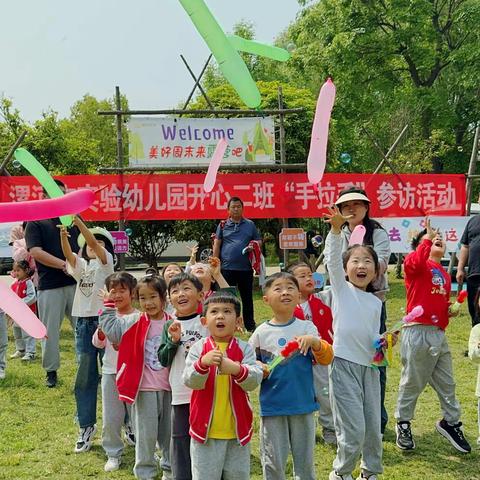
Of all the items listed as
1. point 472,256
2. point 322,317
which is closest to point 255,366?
point 322,317

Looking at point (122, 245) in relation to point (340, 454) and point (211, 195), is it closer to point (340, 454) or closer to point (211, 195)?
point (211, 195)

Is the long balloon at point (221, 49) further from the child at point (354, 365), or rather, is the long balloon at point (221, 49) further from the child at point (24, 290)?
the child at point (24, 290)

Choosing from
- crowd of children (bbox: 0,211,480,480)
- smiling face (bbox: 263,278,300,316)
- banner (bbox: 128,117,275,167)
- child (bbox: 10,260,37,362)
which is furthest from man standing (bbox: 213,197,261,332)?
smiling face (bbox: 263,278,300,316)

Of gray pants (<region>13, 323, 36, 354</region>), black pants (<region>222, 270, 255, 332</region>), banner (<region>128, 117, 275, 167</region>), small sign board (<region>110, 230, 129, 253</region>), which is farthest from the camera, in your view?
banner (<region>128, 117, 275, 167</region>)

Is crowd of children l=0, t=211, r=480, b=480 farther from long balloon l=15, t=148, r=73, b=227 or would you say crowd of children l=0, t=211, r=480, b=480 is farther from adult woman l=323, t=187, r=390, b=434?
long balloon l=15, t=148, r=73, b=227

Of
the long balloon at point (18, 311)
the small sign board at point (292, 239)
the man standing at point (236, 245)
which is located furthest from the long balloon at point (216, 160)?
the small sign board at point (292, 239)

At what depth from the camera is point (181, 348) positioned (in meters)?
3.19

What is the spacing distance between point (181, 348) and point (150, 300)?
376mm

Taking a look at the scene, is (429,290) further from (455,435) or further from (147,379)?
(147,379)

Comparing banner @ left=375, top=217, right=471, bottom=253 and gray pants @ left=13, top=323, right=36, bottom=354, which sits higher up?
banner @ left=375, top=217, right=471, bottom=253

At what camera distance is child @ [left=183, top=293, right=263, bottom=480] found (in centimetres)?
273

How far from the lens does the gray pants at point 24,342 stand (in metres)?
6.80

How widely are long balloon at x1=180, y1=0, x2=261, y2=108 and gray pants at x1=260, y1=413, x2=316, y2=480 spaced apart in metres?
1.50

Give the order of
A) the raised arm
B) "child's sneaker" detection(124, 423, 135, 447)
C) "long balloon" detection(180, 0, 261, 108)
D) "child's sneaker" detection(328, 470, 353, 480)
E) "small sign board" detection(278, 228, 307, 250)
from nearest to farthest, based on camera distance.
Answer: "long balloon" detection(180, 0, 261, 108)
"child's sneaker" detection(328, 470, 353, 480)
the raised arm
"child's sneaker" detection(124, 423, 135, 447)
"small sign board" detection(278, 228, 307, 250)
